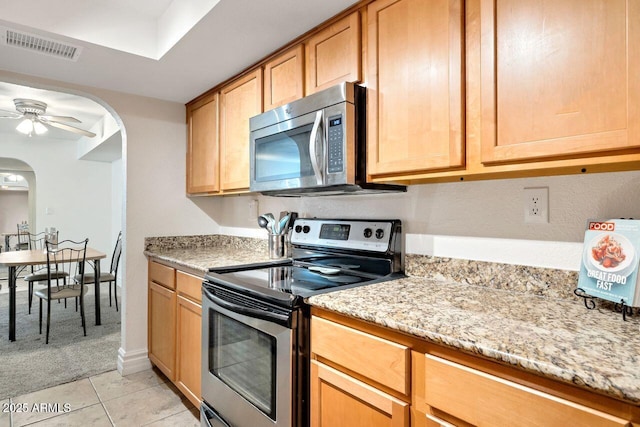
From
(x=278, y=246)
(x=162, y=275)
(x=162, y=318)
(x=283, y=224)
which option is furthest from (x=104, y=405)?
(x=283, y=224)

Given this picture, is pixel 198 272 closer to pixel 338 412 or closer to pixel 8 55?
pixel 338 412

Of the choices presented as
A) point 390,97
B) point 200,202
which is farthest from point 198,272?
point 390,97

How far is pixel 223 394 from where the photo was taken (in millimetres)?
1657

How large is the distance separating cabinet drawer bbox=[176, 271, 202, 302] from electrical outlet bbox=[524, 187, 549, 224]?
1.62 metres

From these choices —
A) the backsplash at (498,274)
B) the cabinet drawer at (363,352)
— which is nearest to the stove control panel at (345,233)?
the backsplash at (498,274)

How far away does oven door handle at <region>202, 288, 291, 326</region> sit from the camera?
1295 millimetres

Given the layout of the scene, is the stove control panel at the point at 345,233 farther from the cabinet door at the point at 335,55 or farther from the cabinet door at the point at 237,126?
the cabinet door at the point at 335,55

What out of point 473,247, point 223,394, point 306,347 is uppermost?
point 473,247

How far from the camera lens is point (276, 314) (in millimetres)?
1326

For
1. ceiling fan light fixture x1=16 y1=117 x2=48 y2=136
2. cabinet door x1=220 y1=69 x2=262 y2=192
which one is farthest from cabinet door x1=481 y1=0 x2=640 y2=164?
ceiling fan light fixture x1=16 y1=117 x2=48 y2=136

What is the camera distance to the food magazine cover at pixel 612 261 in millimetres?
961

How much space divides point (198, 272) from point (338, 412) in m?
1.16

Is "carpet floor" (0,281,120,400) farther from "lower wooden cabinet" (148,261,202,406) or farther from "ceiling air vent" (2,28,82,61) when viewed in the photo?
"ceiling air vent" (2,28,82,61)

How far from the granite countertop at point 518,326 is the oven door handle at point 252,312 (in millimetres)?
143
